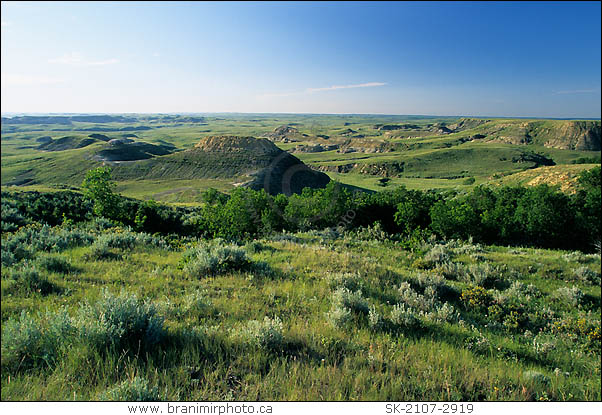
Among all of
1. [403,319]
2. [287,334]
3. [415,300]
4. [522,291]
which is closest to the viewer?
[287,334]

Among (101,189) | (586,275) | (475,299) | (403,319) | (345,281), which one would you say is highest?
(101,189)

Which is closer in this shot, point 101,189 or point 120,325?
point 120,325

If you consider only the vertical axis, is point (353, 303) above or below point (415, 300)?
above

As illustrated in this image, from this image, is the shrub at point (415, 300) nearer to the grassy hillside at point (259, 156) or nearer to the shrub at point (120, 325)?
the shrub at point (120, 325)

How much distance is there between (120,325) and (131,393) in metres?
0.93

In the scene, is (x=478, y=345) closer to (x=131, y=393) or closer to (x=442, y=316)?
(x=442, y=316)

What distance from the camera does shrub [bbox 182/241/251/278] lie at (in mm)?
6374

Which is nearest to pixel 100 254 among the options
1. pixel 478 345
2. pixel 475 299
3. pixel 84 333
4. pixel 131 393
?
pixel 84 333

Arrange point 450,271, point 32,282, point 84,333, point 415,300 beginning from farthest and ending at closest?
point 450,271, point 415,300, point 32,282, point 84,333

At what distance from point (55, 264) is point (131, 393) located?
4.91m

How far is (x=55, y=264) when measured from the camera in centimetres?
580

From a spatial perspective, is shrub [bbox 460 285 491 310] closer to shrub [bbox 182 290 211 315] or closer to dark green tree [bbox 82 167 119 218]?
shrub [bbox 182 290 211 315]

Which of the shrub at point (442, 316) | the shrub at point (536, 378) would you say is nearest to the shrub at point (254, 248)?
the shrub at point (442, 316)

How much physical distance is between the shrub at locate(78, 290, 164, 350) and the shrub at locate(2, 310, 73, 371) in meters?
0.19
